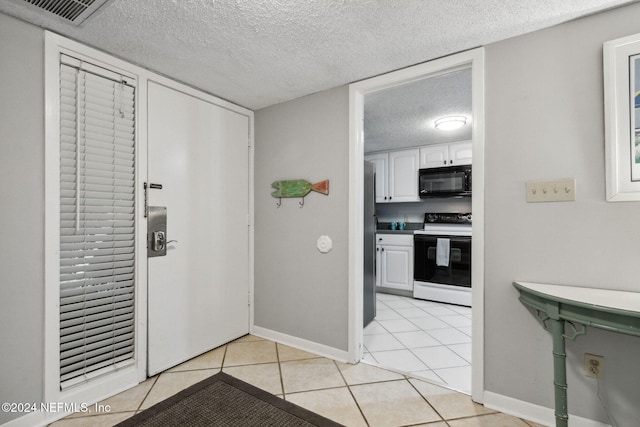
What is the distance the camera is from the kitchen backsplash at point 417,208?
14.3 feet

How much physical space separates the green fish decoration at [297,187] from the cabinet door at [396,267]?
223 cm

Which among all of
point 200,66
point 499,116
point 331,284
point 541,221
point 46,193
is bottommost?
point 331,284

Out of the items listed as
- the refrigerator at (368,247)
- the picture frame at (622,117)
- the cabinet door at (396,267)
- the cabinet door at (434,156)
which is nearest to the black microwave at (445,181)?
the cabinet door at (434,156)

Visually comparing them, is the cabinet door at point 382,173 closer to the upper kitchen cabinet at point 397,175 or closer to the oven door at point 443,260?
the upper kitchen cabinet at point 397,175

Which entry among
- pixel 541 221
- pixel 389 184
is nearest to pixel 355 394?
pixel 541 221

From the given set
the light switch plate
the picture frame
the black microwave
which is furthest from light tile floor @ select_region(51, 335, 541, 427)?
the black microwave

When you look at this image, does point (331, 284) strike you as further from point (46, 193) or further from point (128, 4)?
point (128, 4)

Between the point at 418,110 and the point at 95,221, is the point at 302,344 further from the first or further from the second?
the point at 418,110

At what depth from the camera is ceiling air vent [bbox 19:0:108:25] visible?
4.61 ft

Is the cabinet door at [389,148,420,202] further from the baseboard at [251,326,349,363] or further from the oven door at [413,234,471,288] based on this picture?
the baseboard at [251,326,349,363]

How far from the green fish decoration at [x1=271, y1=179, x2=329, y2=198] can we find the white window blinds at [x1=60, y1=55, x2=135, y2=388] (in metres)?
1.14

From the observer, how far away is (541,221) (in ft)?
5.39

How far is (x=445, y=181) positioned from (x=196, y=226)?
3312 mm

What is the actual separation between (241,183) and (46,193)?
1404 millimetres
